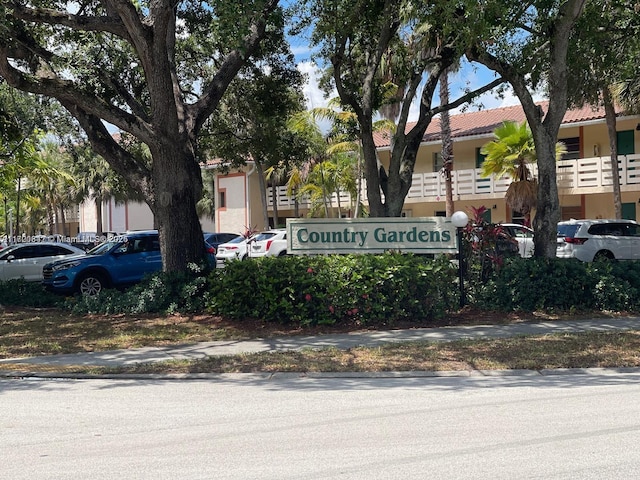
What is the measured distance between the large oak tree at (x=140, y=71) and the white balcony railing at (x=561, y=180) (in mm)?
15540

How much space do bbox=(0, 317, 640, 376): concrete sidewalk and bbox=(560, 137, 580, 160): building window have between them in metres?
18.3

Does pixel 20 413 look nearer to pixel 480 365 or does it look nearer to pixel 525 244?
pixel 480 365

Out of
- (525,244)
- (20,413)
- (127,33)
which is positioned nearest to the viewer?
(20,413)

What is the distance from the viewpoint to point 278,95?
61.6 feet

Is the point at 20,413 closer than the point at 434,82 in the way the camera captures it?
Yes

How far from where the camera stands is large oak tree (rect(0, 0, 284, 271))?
14.1m

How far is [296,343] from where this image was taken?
39.0 ft

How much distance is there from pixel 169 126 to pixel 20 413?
28.1 feet

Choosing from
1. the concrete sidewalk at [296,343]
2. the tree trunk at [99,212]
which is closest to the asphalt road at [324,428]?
the concrete sidewalk at [296,343]

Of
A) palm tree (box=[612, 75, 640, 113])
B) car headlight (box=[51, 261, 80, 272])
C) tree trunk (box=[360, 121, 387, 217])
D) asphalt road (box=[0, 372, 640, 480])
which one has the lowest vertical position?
asphalt road (box=[0, 372, 640, 480])

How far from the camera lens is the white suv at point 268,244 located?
24859 mm

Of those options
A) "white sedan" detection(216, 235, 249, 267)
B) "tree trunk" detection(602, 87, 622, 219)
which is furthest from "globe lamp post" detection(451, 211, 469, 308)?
"tree trunk" detection(602, 87, 622, 219)

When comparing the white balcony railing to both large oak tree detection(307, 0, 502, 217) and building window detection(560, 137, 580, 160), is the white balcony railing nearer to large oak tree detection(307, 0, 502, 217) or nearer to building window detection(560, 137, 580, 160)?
building window detection(560, 137, 580, 160)

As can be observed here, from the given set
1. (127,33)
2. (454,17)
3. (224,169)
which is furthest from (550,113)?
(224,169)
